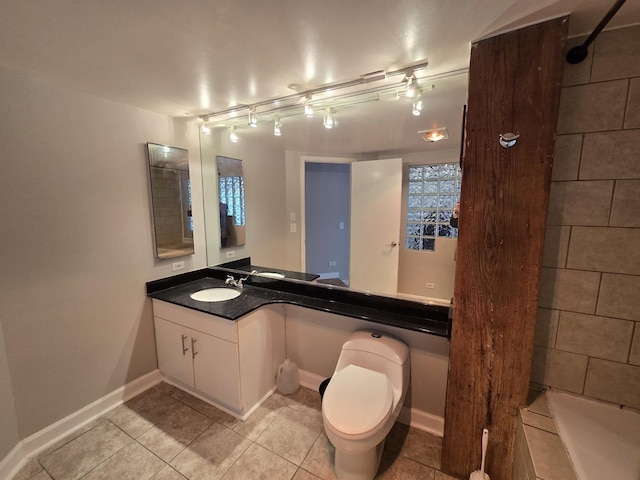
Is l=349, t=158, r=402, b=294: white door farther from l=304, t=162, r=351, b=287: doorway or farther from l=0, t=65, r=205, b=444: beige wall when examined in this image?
l=0, t=65, r=205, b=444: beige wall

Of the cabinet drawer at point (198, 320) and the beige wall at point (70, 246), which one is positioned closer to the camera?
the beige wall at point (70, 246)

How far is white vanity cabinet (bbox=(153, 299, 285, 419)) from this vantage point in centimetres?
174

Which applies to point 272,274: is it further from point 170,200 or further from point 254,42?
point 254,42

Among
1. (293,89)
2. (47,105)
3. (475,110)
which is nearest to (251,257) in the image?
(293,89)

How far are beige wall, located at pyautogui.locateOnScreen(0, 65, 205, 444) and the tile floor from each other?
10.5 inches

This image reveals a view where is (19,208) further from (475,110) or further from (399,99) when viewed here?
(475,110)

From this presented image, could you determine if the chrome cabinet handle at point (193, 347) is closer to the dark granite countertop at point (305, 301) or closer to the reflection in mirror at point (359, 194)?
the dark granite countertop at point (305, 301)

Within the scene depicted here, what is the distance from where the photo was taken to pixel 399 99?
1665mm

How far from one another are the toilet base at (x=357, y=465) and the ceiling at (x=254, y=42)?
1.95m

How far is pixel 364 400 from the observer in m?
1.35

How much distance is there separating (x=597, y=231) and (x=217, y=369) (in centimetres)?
223

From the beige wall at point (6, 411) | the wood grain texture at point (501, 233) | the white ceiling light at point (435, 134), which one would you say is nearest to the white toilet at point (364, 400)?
the wood grain texture at point (501, 233)

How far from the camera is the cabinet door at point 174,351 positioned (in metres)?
1.95

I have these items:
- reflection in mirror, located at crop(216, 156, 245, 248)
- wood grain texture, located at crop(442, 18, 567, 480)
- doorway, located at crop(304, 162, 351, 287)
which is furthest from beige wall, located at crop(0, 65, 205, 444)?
wood grain texture, located at crop(442, 18, 567, 480)
